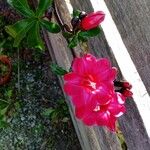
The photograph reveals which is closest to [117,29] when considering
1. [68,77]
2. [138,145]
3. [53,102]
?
[68,77]

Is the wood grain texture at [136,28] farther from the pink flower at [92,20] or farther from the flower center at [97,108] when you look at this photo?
the flower center at [97,108]

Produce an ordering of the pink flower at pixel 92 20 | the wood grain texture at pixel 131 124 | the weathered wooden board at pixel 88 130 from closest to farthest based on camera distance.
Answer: the wood grain texture at pixel 131 124 → the pink flower at pixel 92 20 → the weathered wooden board at pixel 88 130

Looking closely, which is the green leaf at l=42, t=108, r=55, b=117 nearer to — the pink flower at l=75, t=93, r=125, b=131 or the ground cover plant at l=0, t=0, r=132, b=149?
the ground cover plant at l=0, t=0, r=132, b=149

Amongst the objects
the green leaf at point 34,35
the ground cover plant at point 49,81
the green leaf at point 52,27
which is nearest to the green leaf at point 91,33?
the ground cover plant at point 49,81

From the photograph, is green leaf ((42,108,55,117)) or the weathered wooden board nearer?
the weathered wooden board

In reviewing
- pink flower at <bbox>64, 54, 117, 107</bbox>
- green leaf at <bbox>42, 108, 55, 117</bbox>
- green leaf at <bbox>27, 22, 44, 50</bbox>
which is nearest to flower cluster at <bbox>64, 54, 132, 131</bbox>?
pink flower at <bbox>64, 54, 117, 107</bbox>

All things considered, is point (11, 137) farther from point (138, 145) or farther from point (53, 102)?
point (138, 145)

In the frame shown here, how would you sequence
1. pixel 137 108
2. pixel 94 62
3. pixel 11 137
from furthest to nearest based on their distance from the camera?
pixel 11 137 → pixel 94 62 → pixel 137 108
